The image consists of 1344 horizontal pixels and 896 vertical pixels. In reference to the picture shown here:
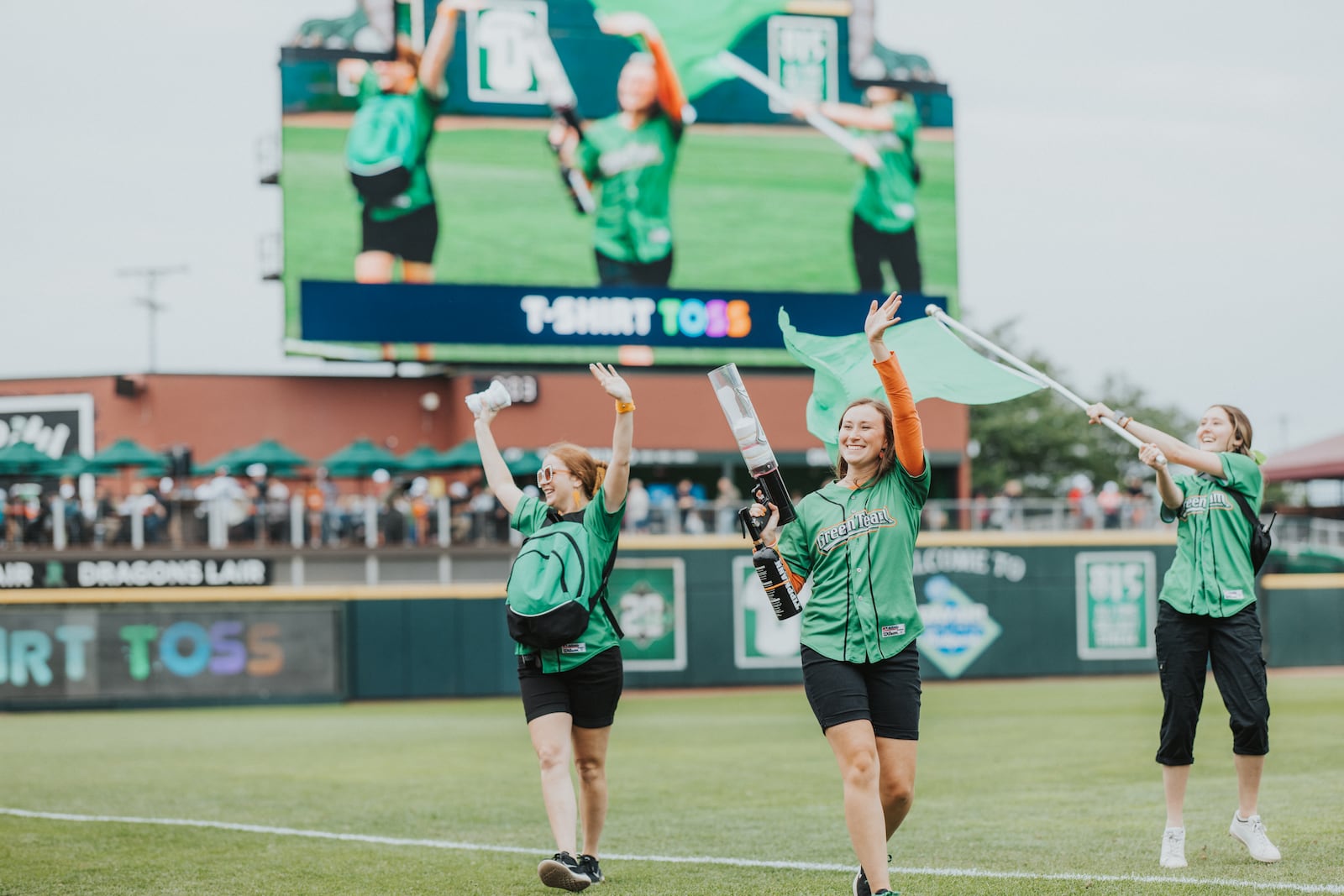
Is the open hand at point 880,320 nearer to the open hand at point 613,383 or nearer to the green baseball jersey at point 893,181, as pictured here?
the open hand at point 613,383

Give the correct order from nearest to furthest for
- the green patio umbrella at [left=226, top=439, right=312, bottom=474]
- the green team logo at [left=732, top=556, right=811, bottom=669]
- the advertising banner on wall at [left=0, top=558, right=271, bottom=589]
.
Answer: the advertising banner on wall at [left=0, top=558, right=271, bottom=589]
the green team logo at [left=732, top=556, right=811, bottom=669]
the green patio umbrella at [left=226, top=439, right=312, bottom=474]

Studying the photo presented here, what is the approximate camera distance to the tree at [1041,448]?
2093 inches

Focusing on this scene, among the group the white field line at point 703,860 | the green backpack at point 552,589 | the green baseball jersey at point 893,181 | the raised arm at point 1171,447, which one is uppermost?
the green baseball jersey at point 893,181

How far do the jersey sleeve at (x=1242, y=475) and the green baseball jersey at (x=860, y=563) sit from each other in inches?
67.4

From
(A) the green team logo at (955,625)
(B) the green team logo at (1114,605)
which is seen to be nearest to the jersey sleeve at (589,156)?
(A) the green team logo at (955,625)

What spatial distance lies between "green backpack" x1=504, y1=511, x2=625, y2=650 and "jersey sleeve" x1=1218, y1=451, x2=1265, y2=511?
2680 millimetres

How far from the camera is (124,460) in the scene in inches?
1025

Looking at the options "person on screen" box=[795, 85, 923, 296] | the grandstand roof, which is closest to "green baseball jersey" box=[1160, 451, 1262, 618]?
"person on screen" box=[795, 85, 923, 296]

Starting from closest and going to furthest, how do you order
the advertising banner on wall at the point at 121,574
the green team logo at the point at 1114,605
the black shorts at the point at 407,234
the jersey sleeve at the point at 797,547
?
the jersey sleeve at the point at 797,547
the advertising banner on wall at the point at 121,574
the green team logo at the point at 1114,605
the black shorts at the point at 407,234

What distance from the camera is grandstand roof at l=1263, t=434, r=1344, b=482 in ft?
152

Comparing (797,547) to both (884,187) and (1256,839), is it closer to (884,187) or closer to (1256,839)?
(1256,839)

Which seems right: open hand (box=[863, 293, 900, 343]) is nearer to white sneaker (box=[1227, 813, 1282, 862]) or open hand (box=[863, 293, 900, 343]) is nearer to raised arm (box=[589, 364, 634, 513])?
raised arm (box=[589, 364, 634, 513])

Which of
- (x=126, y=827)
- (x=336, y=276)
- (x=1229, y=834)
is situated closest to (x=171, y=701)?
(x=336, y=276)

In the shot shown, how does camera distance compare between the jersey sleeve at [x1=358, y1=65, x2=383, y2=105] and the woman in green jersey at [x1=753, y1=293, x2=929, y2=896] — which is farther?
the jersey sleeve at [x1=358, y1=65, x2=383, y2=105]
